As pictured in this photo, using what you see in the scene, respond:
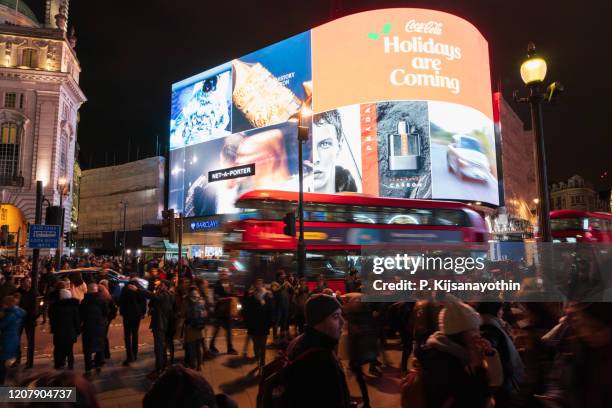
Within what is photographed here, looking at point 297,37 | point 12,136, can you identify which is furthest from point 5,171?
point 297,37

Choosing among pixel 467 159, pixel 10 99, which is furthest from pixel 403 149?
pixel 10 99

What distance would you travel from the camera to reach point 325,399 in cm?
252

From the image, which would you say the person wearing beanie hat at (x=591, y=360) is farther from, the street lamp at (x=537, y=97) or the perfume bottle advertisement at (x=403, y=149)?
the perfume bottle advertisement at (x=403, y=149)

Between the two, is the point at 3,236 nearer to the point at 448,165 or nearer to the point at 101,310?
the point at 101,310

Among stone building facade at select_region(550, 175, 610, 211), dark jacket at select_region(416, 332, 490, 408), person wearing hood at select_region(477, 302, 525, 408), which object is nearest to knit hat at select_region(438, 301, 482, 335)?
dark jacket at select_region(416, 332, 490, 408)

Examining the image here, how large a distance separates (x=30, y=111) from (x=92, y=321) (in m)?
42.6

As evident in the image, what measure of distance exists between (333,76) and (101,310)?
35.8m

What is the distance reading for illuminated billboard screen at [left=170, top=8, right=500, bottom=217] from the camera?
38812mm

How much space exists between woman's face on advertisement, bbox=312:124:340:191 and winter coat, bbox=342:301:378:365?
106 feet

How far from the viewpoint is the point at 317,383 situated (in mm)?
2551

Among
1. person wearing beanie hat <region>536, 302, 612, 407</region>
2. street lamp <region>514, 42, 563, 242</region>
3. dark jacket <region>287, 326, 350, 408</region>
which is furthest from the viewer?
street lamp <region>514, 42, 563, 242</region>

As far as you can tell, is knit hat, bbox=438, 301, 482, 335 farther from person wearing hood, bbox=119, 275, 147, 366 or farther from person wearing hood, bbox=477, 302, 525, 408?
person wearing hood, bbox=119, 275, 147, 366

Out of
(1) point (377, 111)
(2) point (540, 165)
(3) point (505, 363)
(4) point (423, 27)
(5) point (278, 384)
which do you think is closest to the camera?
(5) point (278, 384)

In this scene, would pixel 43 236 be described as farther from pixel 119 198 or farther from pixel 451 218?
pixel 119 198
